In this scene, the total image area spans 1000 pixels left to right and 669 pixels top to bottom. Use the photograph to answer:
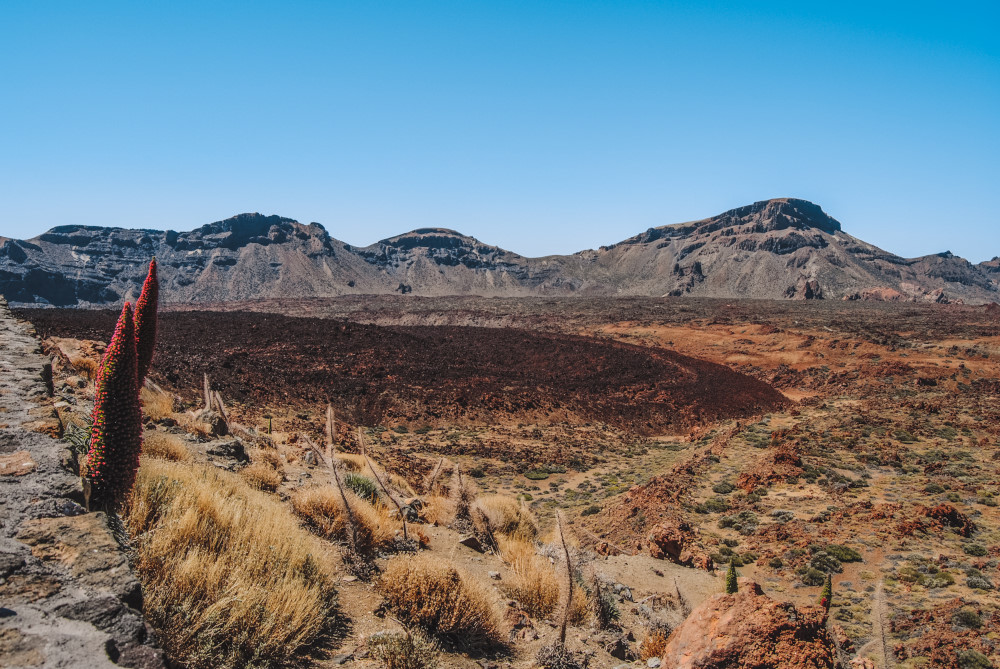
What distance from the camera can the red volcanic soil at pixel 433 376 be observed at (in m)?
22.2

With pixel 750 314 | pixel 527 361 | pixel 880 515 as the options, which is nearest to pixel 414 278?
pixel 750 314

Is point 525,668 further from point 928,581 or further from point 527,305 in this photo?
point 527,305

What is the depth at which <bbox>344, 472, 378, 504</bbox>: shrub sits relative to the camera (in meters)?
7.19

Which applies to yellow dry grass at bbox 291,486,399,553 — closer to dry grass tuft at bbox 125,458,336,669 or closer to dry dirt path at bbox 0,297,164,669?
dry grass tuft at bbox 125,458,336,669

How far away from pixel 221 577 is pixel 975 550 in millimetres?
11307

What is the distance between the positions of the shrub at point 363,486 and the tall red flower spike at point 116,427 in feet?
12.1

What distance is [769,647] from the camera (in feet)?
11.6

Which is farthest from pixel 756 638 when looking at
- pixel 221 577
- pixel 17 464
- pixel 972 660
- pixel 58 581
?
pixel 17 464

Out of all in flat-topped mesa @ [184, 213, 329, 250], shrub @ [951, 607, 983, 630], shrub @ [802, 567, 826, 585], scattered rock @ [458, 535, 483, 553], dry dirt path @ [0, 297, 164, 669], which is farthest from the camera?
flat-topped mesa @ [184, 213, 329, 250]

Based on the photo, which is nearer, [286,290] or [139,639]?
[139,639]

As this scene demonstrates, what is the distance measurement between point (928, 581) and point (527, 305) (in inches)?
2757

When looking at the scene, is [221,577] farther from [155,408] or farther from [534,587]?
[155,408]

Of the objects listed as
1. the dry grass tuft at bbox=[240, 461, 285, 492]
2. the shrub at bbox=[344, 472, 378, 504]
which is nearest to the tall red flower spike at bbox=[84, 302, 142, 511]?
the dry grass tuft at bbox=[240, 461, 285, 492]

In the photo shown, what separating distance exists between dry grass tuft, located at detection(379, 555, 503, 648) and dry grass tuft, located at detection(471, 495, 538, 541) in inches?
122
